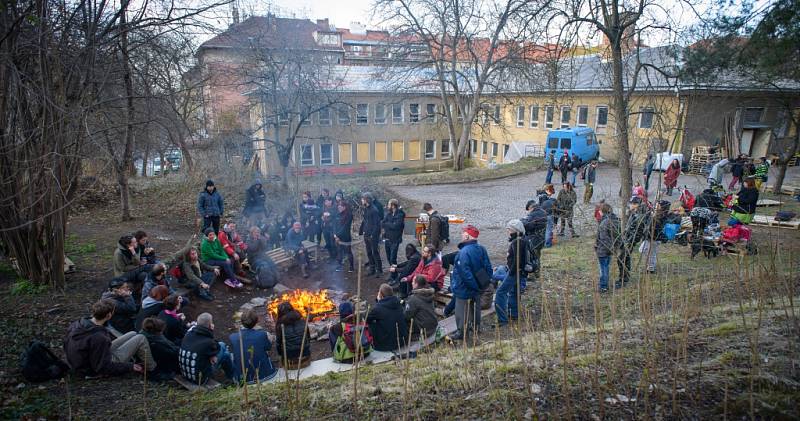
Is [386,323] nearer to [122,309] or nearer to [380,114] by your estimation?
[122,309]

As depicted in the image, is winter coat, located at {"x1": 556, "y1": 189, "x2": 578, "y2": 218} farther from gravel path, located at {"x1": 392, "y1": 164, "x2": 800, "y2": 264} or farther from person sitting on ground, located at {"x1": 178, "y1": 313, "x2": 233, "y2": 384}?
person sitting on ground, located at {"x1": 178, "y1": 313, "x2": 233, "y2": 384}

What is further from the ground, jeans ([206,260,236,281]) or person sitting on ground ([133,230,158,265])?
person sitting on ground ([133,230,158,265])

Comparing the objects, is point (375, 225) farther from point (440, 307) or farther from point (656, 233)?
point (656, 233)

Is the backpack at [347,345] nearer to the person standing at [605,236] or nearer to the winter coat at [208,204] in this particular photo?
the person standing at [605,236]

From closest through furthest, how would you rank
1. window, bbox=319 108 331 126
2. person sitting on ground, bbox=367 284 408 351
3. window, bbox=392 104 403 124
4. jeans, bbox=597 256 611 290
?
person sitting on ground, bbox=367 284 408 351 → jeans, bbox=597 256 611 290 → window, bbox=319 108 331 126 → window, bbox=392 104 403 124

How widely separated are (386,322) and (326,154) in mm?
29583

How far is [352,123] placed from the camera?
3412cm

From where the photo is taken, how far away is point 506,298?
7234 millimetres

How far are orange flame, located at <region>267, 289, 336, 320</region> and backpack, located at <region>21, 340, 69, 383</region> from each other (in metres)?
3.31

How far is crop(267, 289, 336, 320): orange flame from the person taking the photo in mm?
8430

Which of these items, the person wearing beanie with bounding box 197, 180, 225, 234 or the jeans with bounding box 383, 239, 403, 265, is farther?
the person wearing beanie with bounding box 197, 180, 225, 234

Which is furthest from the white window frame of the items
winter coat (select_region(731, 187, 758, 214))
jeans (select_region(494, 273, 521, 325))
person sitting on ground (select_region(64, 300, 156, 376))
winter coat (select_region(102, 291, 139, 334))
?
person sitting on ground (select_region(64, 300, 156, 376))

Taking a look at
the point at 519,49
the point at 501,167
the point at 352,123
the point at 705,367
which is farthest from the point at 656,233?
the point at 352,123

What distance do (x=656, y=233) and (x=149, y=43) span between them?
32.3 ft
